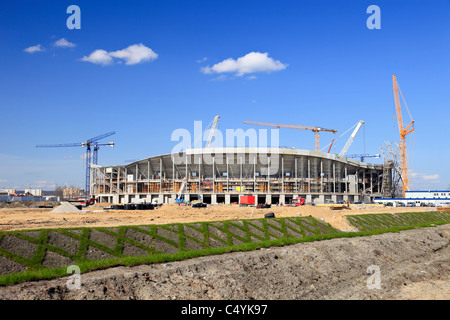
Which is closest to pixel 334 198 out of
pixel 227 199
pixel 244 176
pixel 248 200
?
pixel 244 176

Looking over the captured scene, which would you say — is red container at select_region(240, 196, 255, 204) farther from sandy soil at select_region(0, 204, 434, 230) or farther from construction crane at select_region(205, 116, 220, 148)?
construction crane at select_region(205, 116, 220, 148)

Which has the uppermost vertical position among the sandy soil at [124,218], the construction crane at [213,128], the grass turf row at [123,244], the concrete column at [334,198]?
the construction crane at [213,128]

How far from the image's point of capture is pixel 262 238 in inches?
1324

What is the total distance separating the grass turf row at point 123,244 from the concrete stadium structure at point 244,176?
8754 cm

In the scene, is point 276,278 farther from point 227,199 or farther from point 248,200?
point 227,199

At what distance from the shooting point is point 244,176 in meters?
A: 140

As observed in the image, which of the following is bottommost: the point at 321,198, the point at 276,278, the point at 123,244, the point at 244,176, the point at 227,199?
the point at 321,198

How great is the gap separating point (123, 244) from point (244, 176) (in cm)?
11585

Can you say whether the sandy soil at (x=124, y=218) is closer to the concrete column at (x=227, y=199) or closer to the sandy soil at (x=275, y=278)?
the sandy soil at (x=275, y=278)

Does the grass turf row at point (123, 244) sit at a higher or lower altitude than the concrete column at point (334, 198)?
higher

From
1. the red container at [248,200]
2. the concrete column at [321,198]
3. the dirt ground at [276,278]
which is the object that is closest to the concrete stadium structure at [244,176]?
the concrete column at [321,198]

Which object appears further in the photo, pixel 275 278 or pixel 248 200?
pixel 248 200

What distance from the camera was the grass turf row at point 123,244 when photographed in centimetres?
2027
